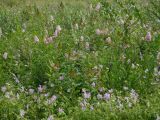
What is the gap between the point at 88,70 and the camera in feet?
18.9

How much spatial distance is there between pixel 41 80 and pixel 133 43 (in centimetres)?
117

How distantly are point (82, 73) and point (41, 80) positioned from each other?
1.84ft

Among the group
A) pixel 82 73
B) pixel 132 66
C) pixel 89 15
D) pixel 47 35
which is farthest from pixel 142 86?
pixel 89 15

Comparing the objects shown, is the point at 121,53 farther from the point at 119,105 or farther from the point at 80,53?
the point at 119,105

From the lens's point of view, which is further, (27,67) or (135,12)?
(135,12)

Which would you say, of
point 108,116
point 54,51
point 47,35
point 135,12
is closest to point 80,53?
point 54,51

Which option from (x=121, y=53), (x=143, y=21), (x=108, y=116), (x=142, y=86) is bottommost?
(x=108, y=116)

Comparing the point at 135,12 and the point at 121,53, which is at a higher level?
the point at 135,12

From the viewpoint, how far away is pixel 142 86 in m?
5.48

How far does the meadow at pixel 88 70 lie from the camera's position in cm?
472

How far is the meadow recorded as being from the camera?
472 centimetres

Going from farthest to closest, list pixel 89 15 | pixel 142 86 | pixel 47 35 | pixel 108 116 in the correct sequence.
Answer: pixel 89 15
pixel 47 35
pixel 142 86
pixel 108 116

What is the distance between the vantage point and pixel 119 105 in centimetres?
457

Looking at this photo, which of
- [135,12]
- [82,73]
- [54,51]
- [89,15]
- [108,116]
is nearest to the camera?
[108,116]
